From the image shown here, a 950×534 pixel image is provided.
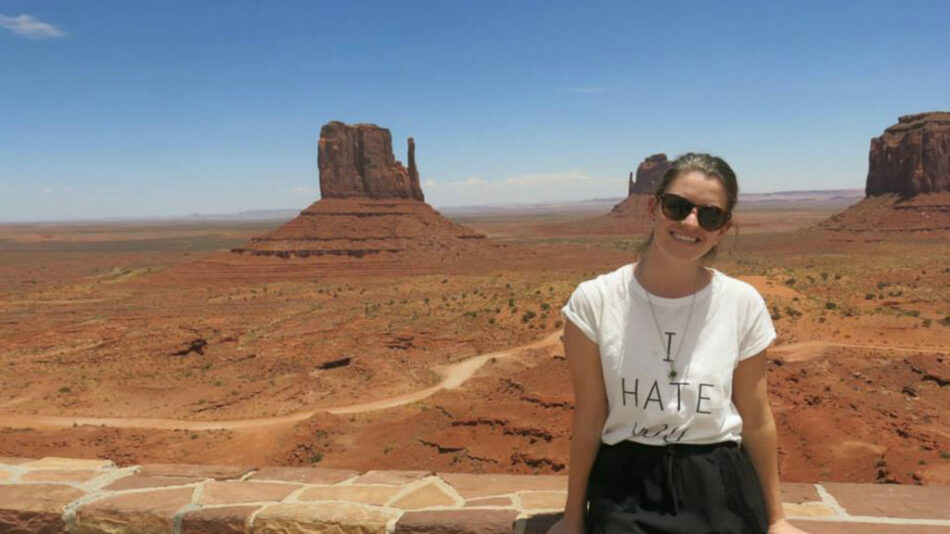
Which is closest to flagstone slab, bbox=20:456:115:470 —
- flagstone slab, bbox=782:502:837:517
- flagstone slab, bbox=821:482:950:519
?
flagstone slab, bbox=782:502:837:517

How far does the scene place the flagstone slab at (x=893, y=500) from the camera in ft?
9.78

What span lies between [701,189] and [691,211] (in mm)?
100

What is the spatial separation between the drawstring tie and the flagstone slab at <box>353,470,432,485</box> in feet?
5.97

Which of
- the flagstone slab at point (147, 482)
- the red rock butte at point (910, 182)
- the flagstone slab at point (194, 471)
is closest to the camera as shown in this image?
the flagstone slab at point (147, 482)

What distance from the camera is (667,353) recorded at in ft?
7.55

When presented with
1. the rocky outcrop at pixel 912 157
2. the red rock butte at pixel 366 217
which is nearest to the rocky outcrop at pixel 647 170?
the rocky outcrop at pixel 912 157

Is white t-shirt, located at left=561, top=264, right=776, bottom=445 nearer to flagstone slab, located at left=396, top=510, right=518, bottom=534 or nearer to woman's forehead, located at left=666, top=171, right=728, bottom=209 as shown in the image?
woman's forehead, located at left=666, top=171, right=728, bottom=209

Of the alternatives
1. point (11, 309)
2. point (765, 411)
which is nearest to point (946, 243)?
point (765, 411)

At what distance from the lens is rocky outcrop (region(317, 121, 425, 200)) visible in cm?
6159

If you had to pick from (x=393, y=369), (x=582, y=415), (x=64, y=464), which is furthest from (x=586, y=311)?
(x=393, y=369)

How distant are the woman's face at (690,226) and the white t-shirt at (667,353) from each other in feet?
0.53

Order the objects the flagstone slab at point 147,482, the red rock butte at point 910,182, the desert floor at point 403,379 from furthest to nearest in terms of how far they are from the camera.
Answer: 1. the red rock butte at point 910,182
2. the desert floor at point 403,379
3. the flagstone slab at point 147,482

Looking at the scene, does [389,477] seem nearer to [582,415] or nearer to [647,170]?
[582,415]

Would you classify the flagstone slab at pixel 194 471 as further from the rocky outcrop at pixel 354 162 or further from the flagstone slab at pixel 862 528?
the rocky outcrop at pixel 354 162
